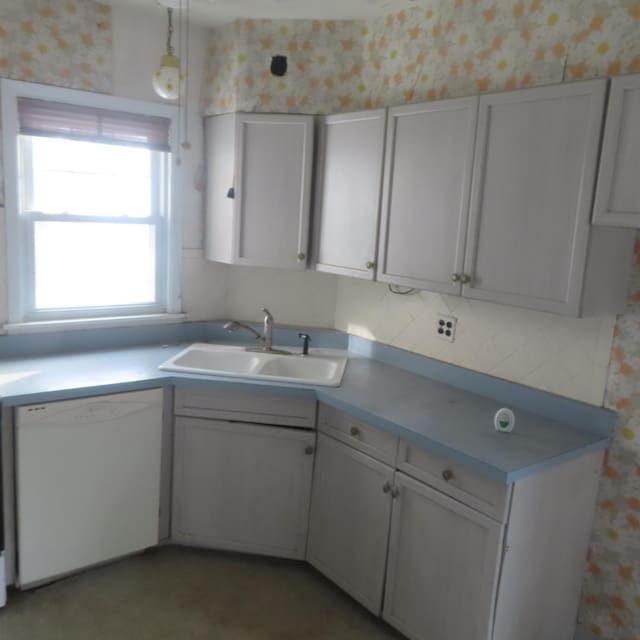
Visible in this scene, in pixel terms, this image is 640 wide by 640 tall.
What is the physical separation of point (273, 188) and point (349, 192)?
0.41 metres

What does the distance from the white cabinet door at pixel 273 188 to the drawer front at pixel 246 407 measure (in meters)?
0.69

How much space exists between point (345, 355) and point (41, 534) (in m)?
1.59

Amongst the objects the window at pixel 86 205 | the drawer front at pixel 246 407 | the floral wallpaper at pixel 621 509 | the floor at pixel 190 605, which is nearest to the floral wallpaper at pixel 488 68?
the floral wallpaper at pixel 621 509

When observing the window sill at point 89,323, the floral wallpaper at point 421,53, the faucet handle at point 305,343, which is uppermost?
the floral wallpaper at point 421,53

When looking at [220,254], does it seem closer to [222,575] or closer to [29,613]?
[222,575]

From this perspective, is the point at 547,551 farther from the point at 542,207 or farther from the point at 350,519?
the point at 542,207

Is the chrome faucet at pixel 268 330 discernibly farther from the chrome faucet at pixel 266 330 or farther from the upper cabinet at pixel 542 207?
the upper cabinet at pixel 542 207

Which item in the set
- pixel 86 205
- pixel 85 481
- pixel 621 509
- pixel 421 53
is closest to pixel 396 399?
pixel 621 509

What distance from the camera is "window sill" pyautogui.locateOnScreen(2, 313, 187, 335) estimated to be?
108 inches

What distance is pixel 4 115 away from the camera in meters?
2.58

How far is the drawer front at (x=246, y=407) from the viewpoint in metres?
2.57

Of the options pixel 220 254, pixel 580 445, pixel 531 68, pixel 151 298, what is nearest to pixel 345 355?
pixel 220 254

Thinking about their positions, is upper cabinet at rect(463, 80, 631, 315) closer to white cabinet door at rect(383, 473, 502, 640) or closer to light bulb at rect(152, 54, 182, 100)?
white cabinet door at rect(383, 473, 502, 640)

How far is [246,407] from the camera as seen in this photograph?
2.60 m
